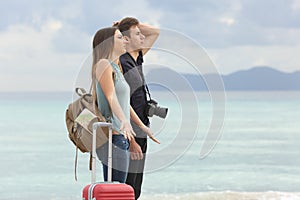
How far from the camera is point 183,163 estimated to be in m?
13.7

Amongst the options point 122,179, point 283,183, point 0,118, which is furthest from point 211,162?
point 0,118

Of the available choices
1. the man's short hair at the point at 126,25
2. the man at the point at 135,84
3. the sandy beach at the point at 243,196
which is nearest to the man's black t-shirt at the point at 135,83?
the man at the point at 135,84

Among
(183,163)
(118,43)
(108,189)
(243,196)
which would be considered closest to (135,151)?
(108,189)

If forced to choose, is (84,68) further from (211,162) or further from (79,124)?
(211,162)

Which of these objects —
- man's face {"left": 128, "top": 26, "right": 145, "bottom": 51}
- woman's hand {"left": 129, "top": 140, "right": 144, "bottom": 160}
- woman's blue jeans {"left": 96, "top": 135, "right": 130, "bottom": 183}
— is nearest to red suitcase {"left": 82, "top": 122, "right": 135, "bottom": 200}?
woman's blue jeans {"left": 96, "top": 135, "right": 130, "bottom": 183}

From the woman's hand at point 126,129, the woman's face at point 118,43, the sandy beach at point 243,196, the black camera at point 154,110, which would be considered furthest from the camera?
the sandy beach at point 243,196

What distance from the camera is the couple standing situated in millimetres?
4188

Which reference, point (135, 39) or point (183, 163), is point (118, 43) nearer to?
point (135, 39)

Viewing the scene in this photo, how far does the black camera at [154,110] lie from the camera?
4.55m

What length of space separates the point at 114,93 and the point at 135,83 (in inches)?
13.3

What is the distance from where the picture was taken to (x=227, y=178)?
11680mm

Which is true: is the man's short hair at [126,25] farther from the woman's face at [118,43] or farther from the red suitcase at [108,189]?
the red suitcase at [108,189]

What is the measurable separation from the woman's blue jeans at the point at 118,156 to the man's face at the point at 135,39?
651 millimetres

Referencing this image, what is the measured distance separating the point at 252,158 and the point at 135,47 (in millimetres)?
9719
